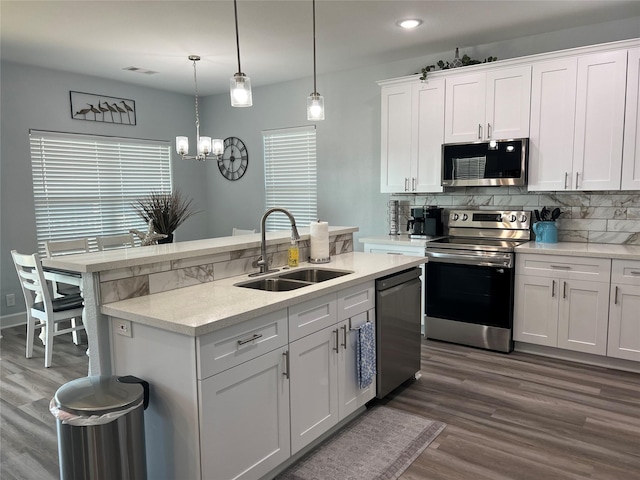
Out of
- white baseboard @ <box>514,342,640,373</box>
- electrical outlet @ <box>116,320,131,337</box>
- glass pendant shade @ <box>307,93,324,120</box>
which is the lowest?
white baseboard @ <box>514,342,640,373</box>

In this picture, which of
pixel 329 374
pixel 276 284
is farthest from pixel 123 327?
pixel 329 374

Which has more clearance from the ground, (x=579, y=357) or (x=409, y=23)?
(x=409, y=23)

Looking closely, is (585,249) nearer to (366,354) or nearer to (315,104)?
(366,354)

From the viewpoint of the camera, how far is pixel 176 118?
21.1ft

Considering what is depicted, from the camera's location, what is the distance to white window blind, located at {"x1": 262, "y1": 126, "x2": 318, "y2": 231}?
230 inches

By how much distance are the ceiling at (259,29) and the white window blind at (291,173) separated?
98 cm

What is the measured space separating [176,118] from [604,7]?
5.00 m

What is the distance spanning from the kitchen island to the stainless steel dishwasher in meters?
0.30

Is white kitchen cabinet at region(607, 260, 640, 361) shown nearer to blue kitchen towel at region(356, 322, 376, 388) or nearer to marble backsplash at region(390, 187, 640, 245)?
marble backsplash at region(390, 187, 640, 245)

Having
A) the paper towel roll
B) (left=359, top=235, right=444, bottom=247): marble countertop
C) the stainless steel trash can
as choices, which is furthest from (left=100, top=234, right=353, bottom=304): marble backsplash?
(left=359, top=235, right=444, bottom=247): marble countertop

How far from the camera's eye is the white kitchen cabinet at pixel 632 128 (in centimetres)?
348

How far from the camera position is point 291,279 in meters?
2.98

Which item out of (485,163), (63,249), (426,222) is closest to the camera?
(485,163)

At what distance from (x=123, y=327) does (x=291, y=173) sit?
4.15 metres
